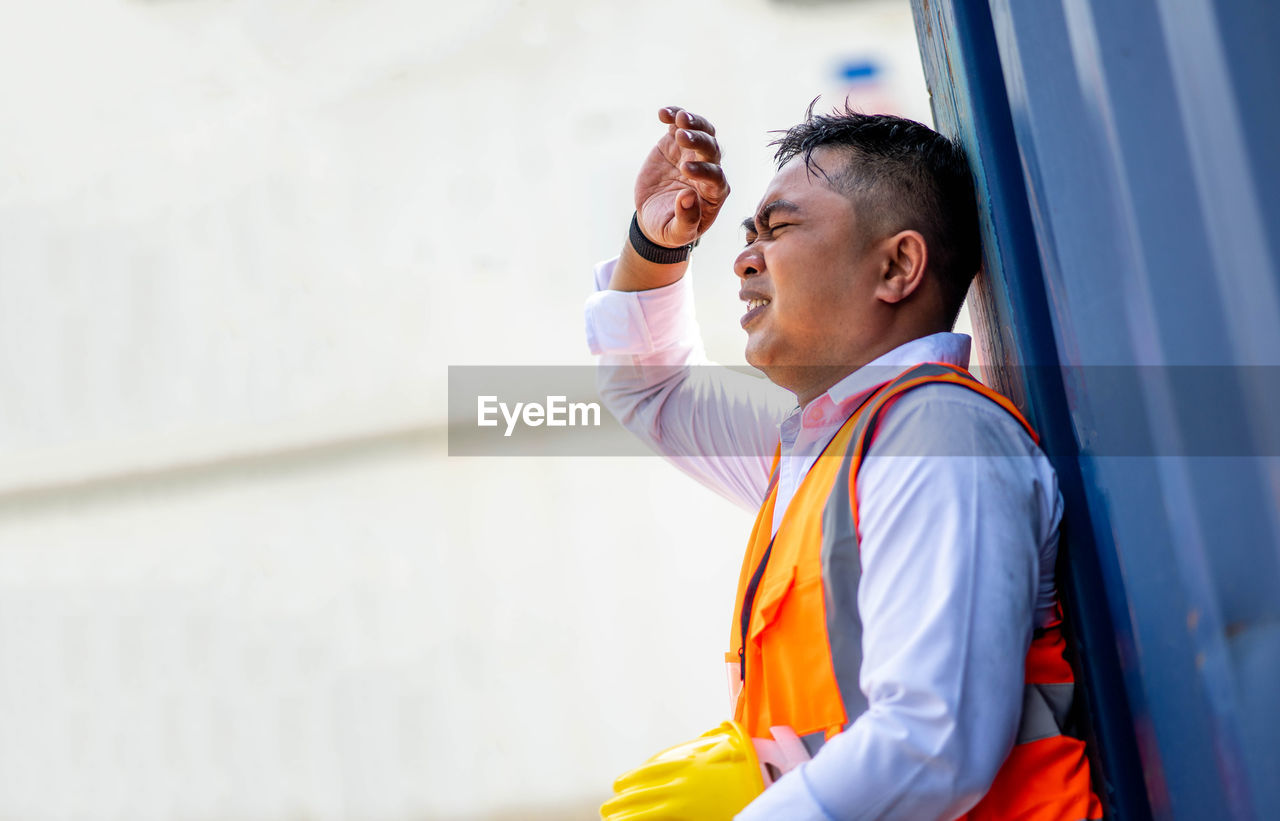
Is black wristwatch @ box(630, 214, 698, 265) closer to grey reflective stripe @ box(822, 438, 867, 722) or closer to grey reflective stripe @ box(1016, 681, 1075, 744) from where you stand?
grey reflective stripe @ box(822, 438, 867, 722)

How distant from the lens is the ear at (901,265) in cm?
107

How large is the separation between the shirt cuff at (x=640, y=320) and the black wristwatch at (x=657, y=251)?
0.13ft

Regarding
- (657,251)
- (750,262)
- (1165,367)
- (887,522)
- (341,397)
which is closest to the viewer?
(1165,367)

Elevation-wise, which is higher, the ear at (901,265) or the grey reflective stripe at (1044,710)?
the ear at (901,265)

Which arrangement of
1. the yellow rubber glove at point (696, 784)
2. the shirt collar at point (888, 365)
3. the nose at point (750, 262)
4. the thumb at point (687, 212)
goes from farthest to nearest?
the thumb at point (687, 212)
the nose at point (750, 262)
the shirt collar at point (888, 365)
the yellow rubber glove at point (696, 784)

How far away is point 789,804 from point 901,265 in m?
0.60

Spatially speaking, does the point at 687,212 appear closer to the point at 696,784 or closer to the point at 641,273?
the point at 641,273

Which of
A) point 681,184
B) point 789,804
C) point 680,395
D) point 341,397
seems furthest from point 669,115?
point 341,397

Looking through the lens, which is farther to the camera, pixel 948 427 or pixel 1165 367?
pixel 948 427

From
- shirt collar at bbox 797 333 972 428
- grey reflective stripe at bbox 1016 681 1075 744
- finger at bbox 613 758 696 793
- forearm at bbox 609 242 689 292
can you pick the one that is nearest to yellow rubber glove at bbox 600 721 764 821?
finger at bbox 613 758 696 793

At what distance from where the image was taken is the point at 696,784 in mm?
864

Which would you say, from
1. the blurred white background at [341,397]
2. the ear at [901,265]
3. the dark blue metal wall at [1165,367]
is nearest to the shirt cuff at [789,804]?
the dark blue metal wall at [1165,367]

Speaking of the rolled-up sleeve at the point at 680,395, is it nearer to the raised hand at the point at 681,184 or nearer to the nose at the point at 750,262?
the raised hand at the point at 681,184

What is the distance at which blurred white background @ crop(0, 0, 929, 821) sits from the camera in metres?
2.18
